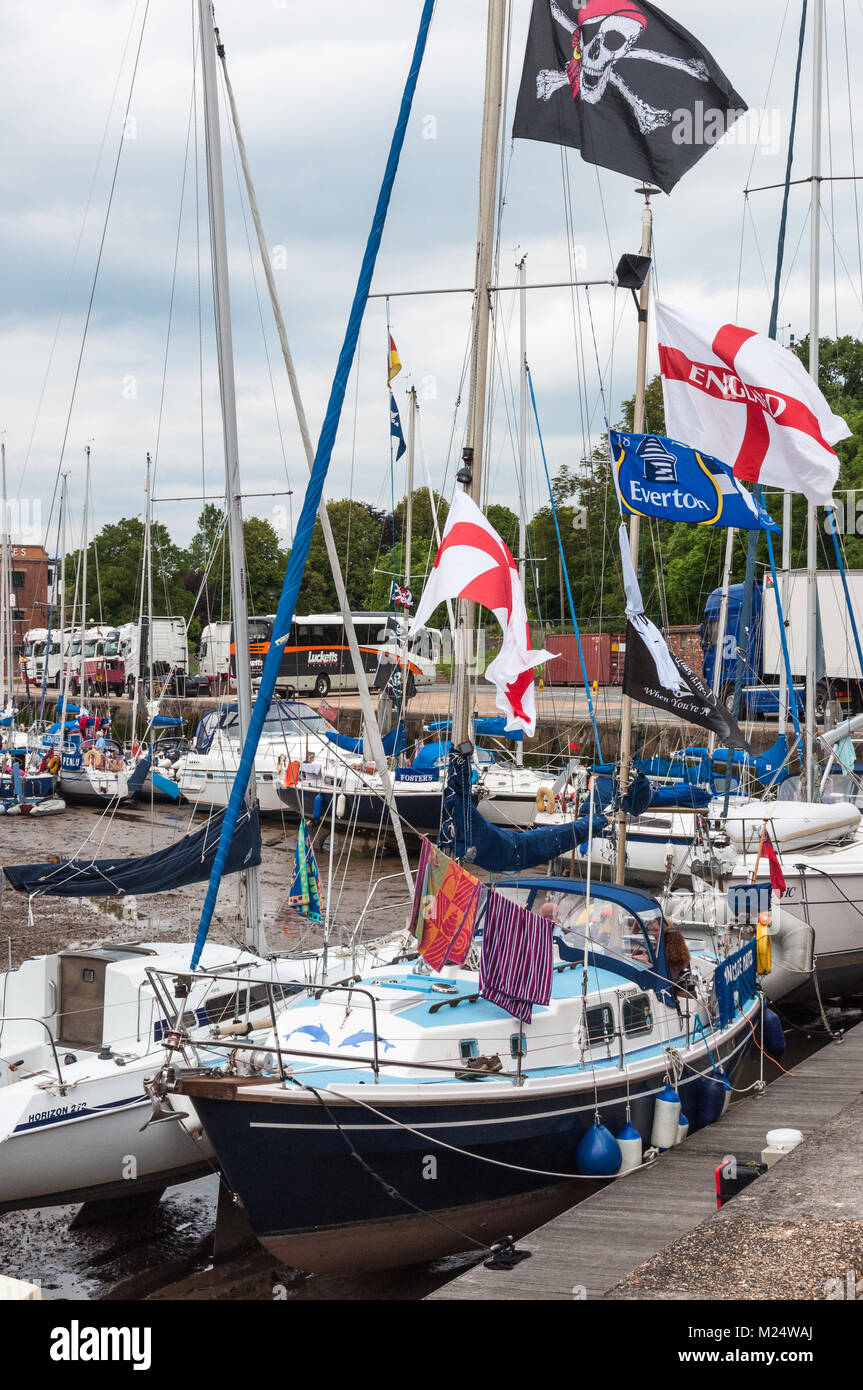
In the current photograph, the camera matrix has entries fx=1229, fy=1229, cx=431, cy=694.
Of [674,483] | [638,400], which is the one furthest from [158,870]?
[638,400]

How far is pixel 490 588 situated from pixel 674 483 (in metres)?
3.14

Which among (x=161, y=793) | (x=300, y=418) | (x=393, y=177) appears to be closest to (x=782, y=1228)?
(x=393, y=177)

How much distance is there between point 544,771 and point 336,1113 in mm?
22913

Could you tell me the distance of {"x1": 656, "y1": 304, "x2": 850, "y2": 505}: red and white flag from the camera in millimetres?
13422

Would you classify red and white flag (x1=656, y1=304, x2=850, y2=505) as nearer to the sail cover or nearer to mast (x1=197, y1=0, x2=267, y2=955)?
mast (x1=197, y1=0, x2=267, y2=955)

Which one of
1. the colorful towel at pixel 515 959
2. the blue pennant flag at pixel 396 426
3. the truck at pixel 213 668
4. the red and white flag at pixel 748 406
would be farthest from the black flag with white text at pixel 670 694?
the truck at pixel 213 668

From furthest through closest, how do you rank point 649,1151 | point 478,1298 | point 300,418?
point 300,418 < point 649,1151 < point 478,1298

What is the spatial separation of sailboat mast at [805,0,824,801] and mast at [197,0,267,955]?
35.1 feet

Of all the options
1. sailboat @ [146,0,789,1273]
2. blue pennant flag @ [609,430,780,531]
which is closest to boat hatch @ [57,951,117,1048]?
sailboat @ [146,0,789,1273]

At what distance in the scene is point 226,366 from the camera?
13430 millimetres

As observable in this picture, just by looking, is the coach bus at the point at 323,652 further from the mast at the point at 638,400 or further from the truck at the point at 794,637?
the mast at the point at 638,400

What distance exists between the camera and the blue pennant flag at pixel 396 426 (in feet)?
97.6
